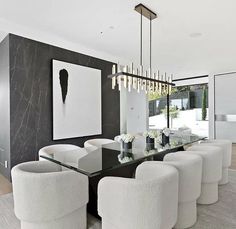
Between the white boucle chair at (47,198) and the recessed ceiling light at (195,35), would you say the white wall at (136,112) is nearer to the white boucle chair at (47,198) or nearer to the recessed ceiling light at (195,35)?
the recessed ceiling light at (195,35)

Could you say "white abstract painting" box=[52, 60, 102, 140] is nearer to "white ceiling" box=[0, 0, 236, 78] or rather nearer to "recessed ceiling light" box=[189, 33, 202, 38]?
"white ceiling" box=[0, 0, 236, 78]

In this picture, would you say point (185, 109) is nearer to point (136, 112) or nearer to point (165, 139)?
point (136, 112)

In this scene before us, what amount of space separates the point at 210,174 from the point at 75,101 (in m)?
3.09

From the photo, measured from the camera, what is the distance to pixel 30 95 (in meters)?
3.80

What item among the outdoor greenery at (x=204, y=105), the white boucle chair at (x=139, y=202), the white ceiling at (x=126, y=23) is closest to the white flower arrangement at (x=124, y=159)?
the white boucle chair at (x=139, y=202)

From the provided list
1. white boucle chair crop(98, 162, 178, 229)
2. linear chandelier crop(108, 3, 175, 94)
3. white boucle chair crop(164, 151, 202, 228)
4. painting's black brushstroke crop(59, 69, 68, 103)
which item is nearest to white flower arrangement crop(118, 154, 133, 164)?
white boucle chair crop(164, 151, 202, 228)

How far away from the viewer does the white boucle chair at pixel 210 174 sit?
2525 millimetres

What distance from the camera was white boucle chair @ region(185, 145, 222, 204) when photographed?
8.29 feet

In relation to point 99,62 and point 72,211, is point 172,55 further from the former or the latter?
point 72,211

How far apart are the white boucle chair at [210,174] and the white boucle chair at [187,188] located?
426mm

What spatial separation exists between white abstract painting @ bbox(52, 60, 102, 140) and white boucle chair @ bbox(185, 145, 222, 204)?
2.69 meters

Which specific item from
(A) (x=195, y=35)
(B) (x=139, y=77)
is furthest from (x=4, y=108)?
(A) (x=195, y=35)

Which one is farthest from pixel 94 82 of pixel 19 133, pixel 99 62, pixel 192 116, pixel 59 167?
pixel 192 116

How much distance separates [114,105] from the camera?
5512mm
